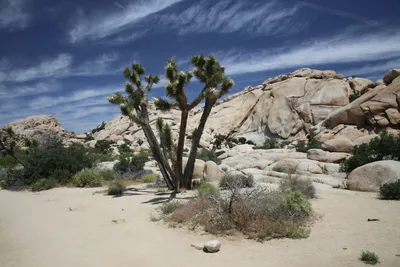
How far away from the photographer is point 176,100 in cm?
1181

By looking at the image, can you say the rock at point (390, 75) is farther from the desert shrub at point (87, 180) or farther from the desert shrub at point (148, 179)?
the desert shrub at point (87, 180)

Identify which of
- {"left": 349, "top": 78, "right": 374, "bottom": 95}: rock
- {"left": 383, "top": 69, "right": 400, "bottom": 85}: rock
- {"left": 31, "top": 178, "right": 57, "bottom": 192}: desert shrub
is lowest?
{"left": 31, "top": 178, "right": 57, "bottom": 192}: desert shrub

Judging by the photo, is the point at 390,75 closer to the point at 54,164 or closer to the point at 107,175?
the point at 107,175

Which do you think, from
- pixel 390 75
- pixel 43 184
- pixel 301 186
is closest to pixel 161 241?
pixel 301 186

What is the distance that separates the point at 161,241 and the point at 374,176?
30.0ft

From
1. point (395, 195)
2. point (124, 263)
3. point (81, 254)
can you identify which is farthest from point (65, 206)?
point (395, 195)

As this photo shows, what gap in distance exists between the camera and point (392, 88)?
26609 millimetres

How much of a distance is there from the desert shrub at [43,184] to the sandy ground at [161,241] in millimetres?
5543

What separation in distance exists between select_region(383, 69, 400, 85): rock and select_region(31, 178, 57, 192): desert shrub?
3080cm

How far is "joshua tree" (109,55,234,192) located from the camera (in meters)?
11.9

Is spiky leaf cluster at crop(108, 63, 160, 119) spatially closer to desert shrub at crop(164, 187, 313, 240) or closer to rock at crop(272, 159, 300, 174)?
desert shrub at crop(164, 187, 313, 240)

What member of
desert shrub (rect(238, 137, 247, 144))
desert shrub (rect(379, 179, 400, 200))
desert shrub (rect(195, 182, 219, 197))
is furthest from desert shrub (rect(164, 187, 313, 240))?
desert shrub (rect(238, 137, 247, 144))

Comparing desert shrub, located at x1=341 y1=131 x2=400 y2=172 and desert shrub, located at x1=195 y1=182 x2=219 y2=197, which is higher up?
desert shrub, located at x1=341 y1=131 x2=400 y2=172

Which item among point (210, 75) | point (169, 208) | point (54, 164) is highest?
point (210, 75)
